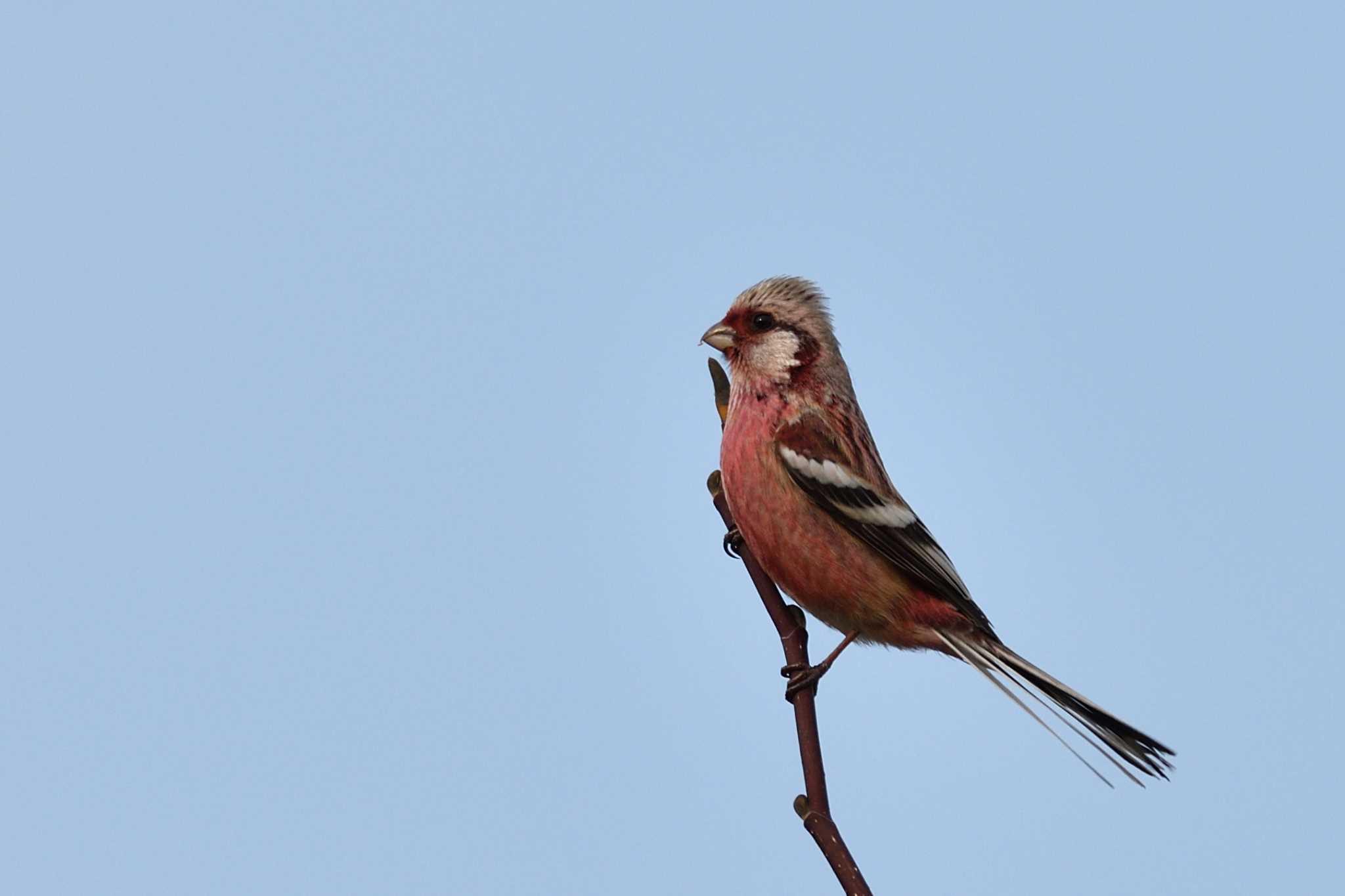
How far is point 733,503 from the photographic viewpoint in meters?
8.52

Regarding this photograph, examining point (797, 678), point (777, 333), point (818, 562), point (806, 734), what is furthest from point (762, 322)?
point (806, 734)

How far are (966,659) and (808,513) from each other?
1255 millimetres

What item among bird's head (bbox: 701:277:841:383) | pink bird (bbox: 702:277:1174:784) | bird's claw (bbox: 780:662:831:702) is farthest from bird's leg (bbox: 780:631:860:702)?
bird's head (bbox: 701:277:841:383)

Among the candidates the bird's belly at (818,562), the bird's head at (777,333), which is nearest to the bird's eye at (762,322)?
the bird's head at (777,333)

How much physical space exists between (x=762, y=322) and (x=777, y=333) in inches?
4.7

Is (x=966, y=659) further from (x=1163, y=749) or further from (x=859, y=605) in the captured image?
(x=1163, y=749)

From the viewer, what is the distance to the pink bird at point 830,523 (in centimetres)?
836

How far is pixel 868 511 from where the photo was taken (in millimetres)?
8648

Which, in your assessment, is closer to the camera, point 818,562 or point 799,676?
point 799,676

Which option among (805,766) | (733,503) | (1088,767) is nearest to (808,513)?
(733,503)

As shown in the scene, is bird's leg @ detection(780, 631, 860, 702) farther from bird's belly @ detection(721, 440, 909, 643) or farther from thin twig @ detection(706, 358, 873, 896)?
bird's belly @ detection(721, 440, 909, 643)

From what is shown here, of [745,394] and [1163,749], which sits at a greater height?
[745,394]

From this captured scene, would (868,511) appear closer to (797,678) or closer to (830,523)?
(830,523)

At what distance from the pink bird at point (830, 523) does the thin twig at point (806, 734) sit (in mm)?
1005
